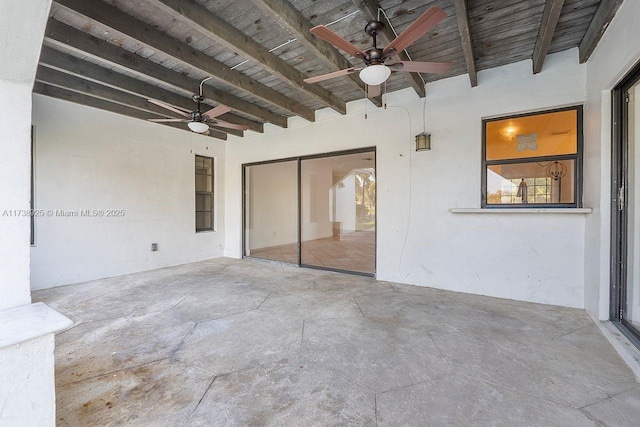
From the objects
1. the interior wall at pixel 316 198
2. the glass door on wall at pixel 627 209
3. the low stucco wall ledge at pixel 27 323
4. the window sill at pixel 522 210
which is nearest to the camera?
the low stucco wall ledge at pixel 27 323

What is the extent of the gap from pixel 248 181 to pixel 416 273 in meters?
4.25

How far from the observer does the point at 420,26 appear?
2.07m

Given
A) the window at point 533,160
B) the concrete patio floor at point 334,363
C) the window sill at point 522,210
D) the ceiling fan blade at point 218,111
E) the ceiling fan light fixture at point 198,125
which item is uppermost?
the ceiling fan blade at point 218,111


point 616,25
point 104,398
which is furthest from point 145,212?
point 616,25

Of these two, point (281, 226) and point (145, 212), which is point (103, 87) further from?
point (281, 226)

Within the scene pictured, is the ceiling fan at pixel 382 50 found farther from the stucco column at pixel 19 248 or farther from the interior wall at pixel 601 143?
the stucco column at pixel 19 248

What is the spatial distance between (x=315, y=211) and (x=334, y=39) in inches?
167

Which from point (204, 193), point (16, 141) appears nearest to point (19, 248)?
point (16, 141)

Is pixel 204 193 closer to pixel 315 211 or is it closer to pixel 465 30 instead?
pixel 315 211

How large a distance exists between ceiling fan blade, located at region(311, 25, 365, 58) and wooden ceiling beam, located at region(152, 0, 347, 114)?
119cm

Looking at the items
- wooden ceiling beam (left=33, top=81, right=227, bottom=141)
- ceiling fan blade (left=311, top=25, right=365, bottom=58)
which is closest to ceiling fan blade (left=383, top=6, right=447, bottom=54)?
ceiling fan blade (left=311, top=25, right=365, bottom=58)

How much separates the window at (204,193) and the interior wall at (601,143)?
6444 millimetres

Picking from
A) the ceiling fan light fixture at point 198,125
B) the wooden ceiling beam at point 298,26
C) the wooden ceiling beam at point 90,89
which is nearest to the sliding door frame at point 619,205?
the wooden ceiling beam at point 298,26

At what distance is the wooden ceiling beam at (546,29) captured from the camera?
236 cm
